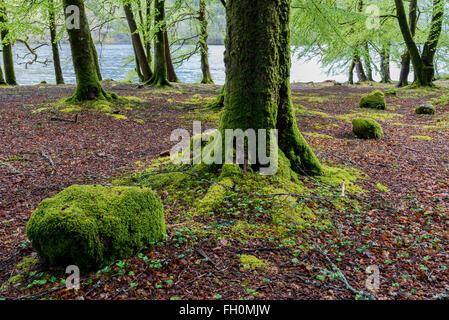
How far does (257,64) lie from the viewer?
15.5 ft

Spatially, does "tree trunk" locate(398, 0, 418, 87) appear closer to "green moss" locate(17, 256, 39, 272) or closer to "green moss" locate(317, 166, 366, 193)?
"green moss" locate(317, 166, 366, 193)

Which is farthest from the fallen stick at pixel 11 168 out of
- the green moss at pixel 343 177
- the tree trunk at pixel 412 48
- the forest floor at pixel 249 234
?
the tree trunk at pixel 412 48

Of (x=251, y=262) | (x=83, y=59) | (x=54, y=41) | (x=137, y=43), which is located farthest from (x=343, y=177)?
(x=137, y=43)

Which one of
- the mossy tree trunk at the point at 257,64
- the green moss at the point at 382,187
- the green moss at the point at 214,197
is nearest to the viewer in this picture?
the green moss at the point at 214,197

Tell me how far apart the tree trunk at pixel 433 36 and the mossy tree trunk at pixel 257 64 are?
54.5 ft

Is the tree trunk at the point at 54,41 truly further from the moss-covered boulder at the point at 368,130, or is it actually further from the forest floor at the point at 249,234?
the moss-covered boulder at the point at 368,130

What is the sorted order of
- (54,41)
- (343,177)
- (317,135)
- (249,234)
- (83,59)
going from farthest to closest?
(54,41), (83,59), (317,135), (343,177), (249,234)

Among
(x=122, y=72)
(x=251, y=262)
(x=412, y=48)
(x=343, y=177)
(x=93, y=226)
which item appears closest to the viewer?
(x=93, y=226)

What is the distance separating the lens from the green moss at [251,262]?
3235 millimetres

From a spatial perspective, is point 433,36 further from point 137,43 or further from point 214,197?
point 214,197

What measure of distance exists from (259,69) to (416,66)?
18488mm

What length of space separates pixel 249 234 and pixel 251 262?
57 centimetres
